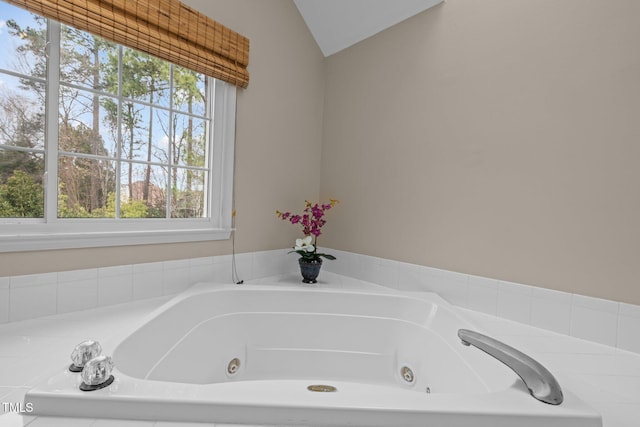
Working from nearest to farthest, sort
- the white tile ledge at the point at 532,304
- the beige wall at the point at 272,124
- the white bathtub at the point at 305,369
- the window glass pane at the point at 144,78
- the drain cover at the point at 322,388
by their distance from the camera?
1. the white bathtub at the point at 305,369
2. the white tile ledge at the point at 532,304
3. the drain cover at the point at 322,388
4. the window glass pane at the point at 144,78
5. the beige wall at the point at 272,124

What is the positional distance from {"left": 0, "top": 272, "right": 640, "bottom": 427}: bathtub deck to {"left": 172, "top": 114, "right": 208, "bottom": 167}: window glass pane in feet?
Answer: 2.76

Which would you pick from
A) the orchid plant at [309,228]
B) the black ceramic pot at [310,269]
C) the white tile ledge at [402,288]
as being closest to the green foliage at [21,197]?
the white tile ledge at [402,288]

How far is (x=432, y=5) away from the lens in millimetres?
1670

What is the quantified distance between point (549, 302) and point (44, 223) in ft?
7.07

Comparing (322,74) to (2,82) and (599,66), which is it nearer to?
(599,66)

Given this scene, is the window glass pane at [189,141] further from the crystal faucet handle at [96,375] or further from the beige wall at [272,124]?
the crystal faucet handle at [96,375]

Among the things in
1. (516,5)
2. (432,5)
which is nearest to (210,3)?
(432,5)

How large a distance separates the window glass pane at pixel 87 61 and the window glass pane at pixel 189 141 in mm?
351

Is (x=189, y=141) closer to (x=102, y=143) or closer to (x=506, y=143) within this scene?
(x=102, y=143)

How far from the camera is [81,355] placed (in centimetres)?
79

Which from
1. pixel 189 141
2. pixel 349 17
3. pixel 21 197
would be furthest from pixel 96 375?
pixel 349 17

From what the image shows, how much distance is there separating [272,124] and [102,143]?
977 mm

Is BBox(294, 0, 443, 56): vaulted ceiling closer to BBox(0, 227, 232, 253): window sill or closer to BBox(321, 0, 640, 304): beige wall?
BBox(321, 0, 640, 304): beige wall

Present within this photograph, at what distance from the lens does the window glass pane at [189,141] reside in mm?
1739
